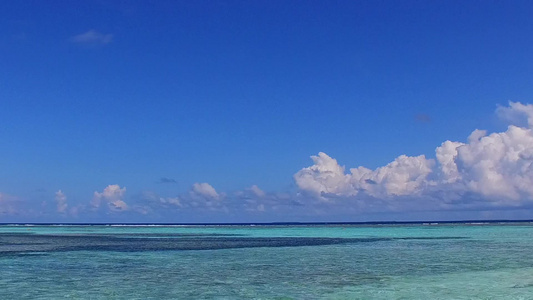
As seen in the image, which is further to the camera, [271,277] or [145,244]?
[145,244]

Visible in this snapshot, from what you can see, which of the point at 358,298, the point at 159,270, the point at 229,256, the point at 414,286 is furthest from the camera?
the point at 229,256

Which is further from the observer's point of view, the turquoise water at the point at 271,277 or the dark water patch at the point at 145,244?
the dark water patch at the point at 145,244

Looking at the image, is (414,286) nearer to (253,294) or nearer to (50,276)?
(253,294)

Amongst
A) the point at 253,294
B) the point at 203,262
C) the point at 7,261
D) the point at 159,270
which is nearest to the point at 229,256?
the point at 203,262

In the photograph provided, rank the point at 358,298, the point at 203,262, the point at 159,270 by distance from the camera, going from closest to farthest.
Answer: the point at 358,298
the point at 159,270
the point at 203,262

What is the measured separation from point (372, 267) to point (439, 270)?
3.52 metres

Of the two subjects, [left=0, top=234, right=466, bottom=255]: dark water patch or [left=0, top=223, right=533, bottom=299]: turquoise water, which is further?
[left=0, top=234, right=466, bottom=255]: dark water patch

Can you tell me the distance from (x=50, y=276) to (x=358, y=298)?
1487 centimetres

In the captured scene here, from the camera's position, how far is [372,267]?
29.6 meters

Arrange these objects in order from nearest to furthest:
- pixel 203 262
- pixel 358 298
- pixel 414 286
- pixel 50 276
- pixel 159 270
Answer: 1. pixel 358 298
2. pixel 414 286
3. pixel 50 276
4. pixel 159 270
5. pixel 203 262

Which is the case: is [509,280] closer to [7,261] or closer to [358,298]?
[358,298]

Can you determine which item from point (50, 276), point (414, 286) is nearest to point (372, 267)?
point (414, 286)

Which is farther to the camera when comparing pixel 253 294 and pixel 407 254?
pixel 407 254

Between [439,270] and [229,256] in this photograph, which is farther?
[229,256]
